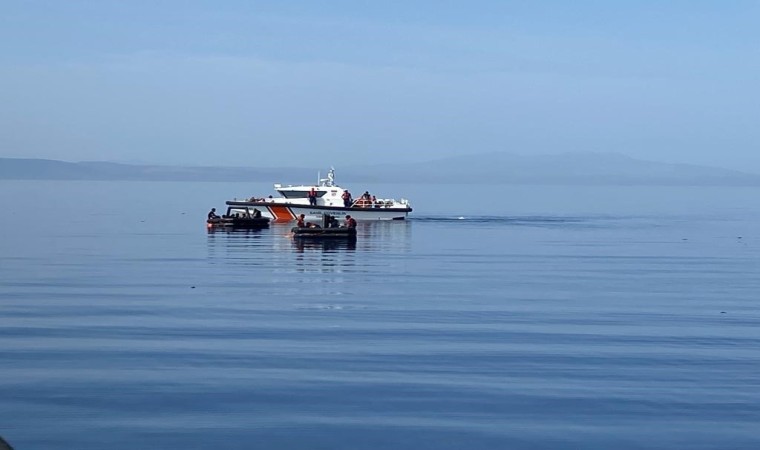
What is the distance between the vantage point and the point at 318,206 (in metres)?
90.1

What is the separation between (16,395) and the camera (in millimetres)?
21203

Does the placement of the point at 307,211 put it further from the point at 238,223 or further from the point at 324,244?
the point at 324,244

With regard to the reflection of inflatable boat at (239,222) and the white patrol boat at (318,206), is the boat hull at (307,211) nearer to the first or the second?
the white patrol boat at (318,206)

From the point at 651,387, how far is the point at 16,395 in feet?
37.5

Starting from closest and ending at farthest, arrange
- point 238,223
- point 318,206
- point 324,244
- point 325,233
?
1. point 324,244
2. point 325,233
3. point 238,223
4. point 318,206

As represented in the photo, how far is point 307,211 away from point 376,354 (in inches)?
2577

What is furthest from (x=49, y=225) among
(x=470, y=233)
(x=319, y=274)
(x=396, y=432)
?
(x=396, y=432)

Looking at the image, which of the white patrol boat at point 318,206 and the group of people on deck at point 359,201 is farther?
the group of people on deck at point 359,201

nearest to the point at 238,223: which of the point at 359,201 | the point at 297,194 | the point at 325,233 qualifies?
the point at 297,194

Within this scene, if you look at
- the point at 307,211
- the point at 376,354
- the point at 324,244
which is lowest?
the point at 376,354

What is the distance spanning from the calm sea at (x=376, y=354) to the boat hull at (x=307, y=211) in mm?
35094

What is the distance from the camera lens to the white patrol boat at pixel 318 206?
298 ft

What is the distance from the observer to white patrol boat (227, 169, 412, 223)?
298 feet

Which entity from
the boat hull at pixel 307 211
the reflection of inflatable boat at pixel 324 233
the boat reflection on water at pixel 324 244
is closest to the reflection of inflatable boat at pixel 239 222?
the boat hull at pixel 307 211
